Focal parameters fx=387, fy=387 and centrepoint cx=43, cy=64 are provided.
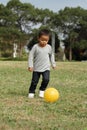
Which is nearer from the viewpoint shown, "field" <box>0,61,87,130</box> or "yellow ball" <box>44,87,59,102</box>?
"field" <box>0,61,87,130</box>

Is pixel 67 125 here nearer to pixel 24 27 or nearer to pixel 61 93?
pixel 61 93

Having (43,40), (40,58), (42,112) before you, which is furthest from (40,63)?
(42,112)

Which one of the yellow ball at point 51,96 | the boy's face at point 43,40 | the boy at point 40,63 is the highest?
the boy's face at point 43,40

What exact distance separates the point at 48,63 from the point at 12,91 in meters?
1.39

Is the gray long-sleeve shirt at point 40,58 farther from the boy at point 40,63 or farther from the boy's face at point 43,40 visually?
the boy's face at point 43,40

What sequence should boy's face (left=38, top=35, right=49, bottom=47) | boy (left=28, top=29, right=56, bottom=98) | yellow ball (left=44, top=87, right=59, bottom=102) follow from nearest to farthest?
yellow ball (left=44, top=87, right=59, bottom=102)
boy's face (left=38, top=35, right=49, bottom=47)
boy (left=28, top=29, right=56, bottom=98)

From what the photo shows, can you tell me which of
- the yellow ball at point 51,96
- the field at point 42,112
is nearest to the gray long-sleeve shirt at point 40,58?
the field at point 42,112

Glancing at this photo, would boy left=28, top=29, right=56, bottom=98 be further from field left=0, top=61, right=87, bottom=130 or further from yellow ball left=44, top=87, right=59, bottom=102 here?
yellow ball left=44, top=87, right=59, bottom=102

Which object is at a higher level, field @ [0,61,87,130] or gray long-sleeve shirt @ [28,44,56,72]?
gray long-sleeve shirt @ [28,44,56,72]

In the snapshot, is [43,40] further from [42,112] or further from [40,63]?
[42,112]

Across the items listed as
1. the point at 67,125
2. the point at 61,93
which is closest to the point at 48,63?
the point at 61,93

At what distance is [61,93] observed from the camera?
30.1 feet

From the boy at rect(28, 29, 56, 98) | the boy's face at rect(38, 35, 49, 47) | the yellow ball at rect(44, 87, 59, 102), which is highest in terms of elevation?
→ the boy's face at rect(38, 35, 49, 47)

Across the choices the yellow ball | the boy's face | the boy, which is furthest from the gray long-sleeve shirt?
the yellow ball
